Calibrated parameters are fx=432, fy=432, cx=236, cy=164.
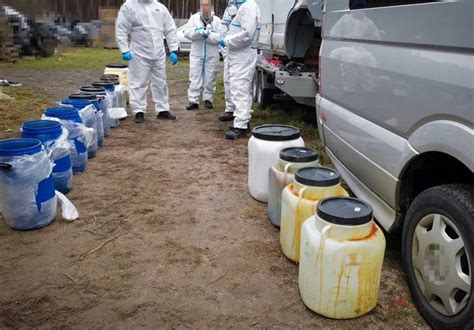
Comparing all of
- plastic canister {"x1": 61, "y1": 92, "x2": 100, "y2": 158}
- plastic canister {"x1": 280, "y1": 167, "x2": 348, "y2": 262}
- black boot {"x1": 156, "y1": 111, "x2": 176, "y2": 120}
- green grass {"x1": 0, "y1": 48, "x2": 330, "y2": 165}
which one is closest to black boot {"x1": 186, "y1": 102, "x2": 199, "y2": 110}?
green grass {"x1": 0, "y1": 48, "x2": 330, "y2": 165}

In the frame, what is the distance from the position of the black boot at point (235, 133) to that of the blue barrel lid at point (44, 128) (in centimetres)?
257

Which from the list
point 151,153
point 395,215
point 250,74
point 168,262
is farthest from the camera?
point 250,74

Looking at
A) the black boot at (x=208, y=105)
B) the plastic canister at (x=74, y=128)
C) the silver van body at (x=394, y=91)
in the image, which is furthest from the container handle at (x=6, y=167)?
the black boot at (x=208, y=105)

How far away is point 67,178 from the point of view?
395 cm

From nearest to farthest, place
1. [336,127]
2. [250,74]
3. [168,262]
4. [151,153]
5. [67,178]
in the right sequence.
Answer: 1. [168,262]
2. [336,127]
3. [67,178]
4. [151,153]
5. [250,74]

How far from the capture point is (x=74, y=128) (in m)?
4.26

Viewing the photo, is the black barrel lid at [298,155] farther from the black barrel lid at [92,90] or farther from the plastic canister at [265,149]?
the black barrel lid at [92,90]

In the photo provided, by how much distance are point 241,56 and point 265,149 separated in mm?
2529

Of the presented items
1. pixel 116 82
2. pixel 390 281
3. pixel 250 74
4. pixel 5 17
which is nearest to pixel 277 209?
pixel 390 281

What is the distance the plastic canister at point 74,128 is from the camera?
4.23 m

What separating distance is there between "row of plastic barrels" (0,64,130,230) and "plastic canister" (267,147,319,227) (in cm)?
172

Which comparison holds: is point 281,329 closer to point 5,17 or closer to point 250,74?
point 5,17

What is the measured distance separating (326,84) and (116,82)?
4.72 meters

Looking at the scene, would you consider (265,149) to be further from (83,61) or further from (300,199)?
(83,61)
